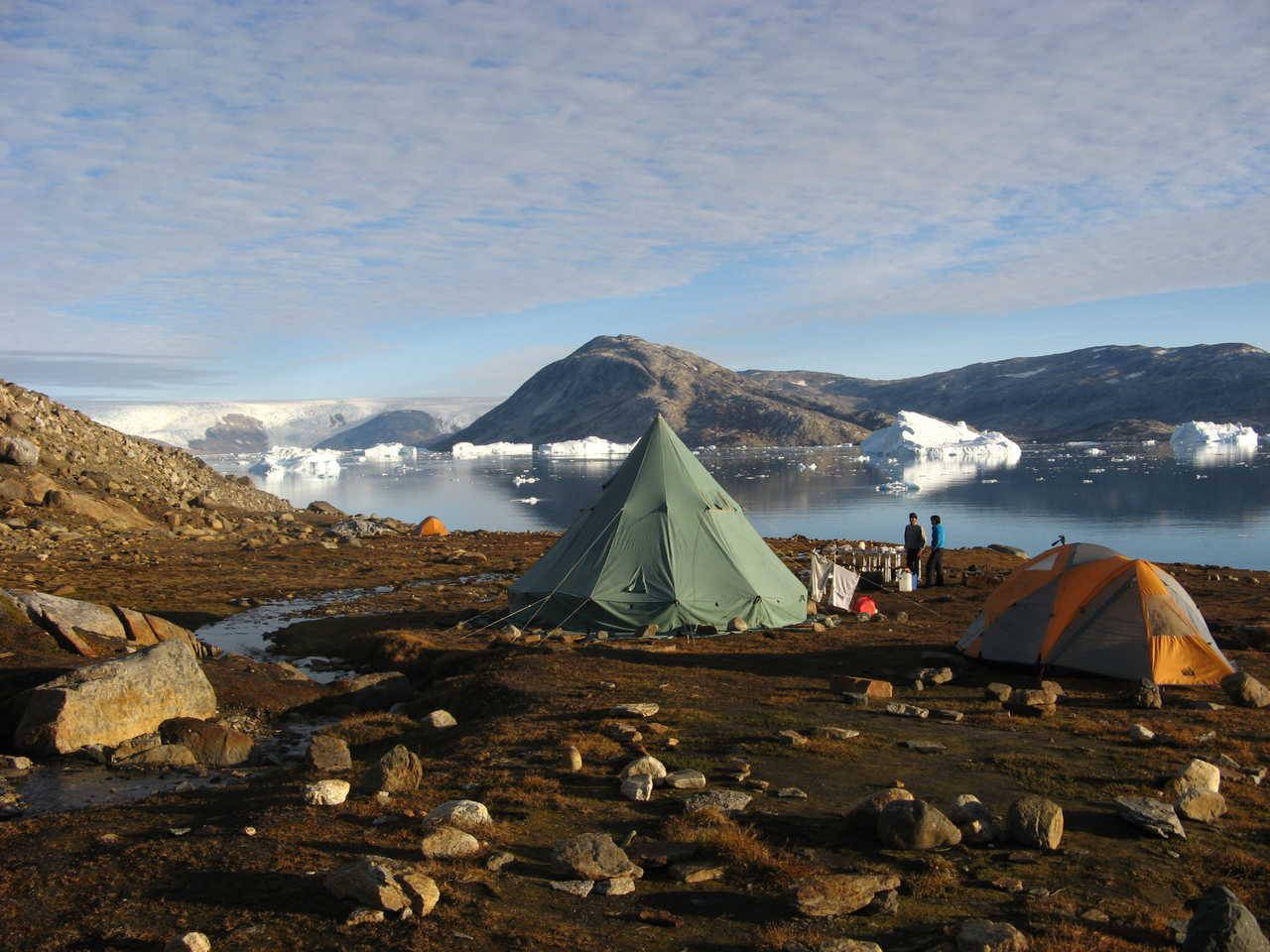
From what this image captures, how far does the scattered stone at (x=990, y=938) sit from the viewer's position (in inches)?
211

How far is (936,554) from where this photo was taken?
23594 mm

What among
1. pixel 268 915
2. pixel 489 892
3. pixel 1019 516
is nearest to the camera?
pixel 268 915

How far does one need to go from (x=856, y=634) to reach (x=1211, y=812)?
9254mm

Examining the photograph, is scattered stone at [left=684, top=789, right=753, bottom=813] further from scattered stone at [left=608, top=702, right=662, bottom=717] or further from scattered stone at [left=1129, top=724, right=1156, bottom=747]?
scattered stone at [left=1129, top=724, right=1156, bottom=747]

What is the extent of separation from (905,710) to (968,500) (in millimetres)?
65068

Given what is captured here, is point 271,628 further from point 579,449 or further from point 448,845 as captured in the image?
point 579,449

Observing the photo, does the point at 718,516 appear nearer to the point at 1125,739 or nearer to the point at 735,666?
the point at 735,666

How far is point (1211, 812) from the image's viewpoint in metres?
7.62

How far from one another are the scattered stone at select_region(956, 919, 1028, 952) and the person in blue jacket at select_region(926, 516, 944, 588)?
1825 cm

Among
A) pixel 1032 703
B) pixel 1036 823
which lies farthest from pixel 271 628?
pixel 1036 823

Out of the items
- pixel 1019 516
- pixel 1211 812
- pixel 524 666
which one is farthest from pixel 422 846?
pixel 1019 516

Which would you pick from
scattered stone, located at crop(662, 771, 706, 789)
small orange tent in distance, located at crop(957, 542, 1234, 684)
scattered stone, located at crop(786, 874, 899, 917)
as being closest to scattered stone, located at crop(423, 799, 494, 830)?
scattered stone, located at crop(662, 771, 706, 789)

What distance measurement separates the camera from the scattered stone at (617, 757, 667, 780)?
8.41m

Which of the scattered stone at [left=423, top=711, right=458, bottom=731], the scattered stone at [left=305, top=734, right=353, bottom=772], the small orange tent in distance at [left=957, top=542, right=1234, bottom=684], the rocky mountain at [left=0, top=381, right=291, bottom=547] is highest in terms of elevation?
the rocky mountain at [left=0, top=381, right=291, bottom=547]
